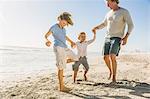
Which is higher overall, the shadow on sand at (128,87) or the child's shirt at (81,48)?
the child's shirt at (81,48)

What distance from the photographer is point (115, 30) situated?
7453 mm

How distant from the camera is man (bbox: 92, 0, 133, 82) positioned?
23.9ft

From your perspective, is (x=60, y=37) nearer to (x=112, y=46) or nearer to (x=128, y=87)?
(x=112, y=46)

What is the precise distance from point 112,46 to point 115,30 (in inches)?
15.1

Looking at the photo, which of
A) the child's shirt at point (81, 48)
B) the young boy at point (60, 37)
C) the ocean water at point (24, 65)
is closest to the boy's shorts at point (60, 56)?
the young boy at point (60, 37)

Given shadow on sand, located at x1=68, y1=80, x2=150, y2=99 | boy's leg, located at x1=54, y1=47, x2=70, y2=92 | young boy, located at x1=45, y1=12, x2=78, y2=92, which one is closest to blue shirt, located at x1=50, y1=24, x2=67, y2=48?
young boy, located at x1=45, y1=12, x2=78, y2=92

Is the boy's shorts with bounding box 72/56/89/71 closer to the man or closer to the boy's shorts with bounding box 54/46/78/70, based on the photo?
the man

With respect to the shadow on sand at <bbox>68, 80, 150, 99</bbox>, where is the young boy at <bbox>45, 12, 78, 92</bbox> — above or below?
above

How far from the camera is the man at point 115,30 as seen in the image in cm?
730

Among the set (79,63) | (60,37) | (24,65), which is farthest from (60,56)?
(24,65)

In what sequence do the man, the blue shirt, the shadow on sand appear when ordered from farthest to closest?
1. the man
2. the blue shirt
3. the shadow on sand

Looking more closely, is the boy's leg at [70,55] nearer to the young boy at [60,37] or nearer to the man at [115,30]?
the young boy at [60,37]

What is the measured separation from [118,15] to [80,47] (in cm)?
130

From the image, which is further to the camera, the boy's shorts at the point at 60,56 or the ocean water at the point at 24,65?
the ocean water at the point at 24,65
